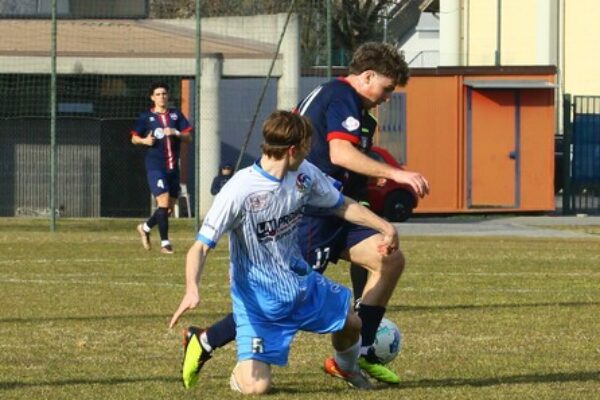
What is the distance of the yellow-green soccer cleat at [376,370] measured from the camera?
25.6ft

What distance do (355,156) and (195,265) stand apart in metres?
1.43

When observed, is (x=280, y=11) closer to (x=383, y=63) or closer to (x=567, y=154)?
(x=567, y=154)

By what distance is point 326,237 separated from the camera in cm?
826

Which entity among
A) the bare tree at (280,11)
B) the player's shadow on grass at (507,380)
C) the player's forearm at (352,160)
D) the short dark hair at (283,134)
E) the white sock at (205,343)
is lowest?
the player's shadow on grass at (507,380)

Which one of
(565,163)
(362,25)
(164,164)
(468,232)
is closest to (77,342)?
(164,164)

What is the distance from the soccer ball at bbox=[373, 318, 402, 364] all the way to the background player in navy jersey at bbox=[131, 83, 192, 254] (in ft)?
32.0

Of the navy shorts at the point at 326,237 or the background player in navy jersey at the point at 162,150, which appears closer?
the navy shorts at the point at 326,237

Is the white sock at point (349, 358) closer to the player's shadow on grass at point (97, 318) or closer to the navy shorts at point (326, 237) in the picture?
the navy shorts at point (326, 237)

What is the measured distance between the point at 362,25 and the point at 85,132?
1647 cm

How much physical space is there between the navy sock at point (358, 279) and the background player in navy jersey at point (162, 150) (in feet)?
28.7

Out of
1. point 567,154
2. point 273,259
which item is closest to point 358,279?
point 273,259

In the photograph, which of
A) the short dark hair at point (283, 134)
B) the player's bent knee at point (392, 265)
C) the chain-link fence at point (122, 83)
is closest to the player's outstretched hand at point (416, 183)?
the short dark hair at point (283, 134)

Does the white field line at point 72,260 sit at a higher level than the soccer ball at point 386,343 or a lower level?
lower

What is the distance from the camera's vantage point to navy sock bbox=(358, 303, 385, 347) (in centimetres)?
812
